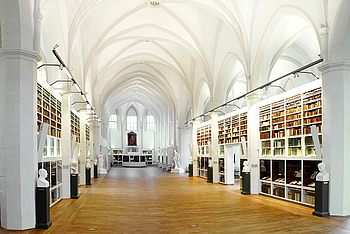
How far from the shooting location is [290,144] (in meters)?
10.2

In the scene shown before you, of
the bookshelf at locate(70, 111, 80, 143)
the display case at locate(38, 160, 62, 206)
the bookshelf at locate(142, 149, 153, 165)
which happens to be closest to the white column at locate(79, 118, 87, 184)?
the bookshelf at locate(70, 111, 80, 143)

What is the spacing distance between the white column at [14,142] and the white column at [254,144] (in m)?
7.64

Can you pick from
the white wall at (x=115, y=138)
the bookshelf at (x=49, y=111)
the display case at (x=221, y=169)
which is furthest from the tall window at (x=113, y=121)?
the bookshelf at (x=49, y=111)

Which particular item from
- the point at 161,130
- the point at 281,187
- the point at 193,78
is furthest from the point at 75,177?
the point at 161,130

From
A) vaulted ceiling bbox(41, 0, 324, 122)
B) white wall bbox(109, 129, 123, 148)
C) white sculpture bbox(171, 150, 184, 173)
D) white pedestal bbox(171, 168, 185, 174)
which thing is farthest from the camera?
white wall bbox(109, 129, 123, 148)

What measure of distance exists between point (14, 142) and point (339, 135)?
6641 millimetres

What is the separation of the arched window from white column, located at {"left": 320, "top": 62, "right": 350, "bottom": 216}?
3747 centimetres

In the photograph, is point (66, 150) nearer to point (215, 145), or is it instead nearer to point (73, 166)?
point (73, 166)

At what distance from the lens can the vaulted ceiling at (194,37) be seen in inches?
436

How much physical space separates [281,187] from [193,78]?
10.4m

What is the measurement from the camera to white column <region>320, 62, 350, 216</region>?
309 inches

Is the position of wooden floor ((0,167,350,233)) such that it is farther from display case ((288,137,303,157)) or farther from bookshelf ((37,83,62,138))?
bookshelf ((37,83,62,138))

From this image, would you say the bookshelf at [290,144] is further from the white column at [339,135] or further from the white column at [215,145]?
the white column at [215,145]

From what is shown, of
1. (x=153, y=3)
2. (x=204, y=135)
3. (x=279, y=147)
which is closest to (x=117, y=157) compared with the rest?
(x=204, y=135)
